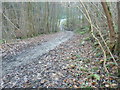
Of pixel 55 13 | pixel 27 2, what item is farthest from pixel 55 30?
pixel 27 2

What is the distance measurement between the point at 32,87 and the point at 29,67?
1766 mm

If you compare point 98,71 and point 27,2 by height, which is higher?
point 27,2

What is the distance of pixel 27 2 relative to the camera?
1387cm

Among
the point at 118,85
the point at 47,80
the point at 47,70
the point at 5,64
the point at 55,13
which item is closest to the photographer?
the point at 118,85

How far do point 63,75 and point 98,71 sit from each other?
1.08 m

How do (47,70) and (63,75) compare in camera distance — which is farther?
(47,70)

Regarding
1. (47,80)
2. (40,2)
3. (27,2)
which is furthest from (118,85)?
(40,2)

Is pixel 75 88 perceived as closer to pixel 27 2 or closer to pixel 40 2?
pixel 27 2

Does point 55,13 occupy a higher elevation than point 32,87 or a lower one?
higher

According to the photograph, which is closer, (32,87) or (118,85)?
(118,85)

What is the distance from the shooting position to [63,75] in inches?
164

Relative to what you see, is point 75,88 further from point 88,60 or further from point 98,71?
point 88,60

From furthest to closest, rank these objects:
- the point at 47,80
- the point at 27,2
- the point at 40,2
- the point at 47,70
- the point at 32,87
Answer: the point at 40,2, the point at 27,2, the point at 47,70, the point at 47,80, the point at 32,87

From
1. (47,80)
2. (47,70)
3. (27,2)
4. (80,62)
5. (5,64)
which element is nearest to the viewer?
(47,80)
